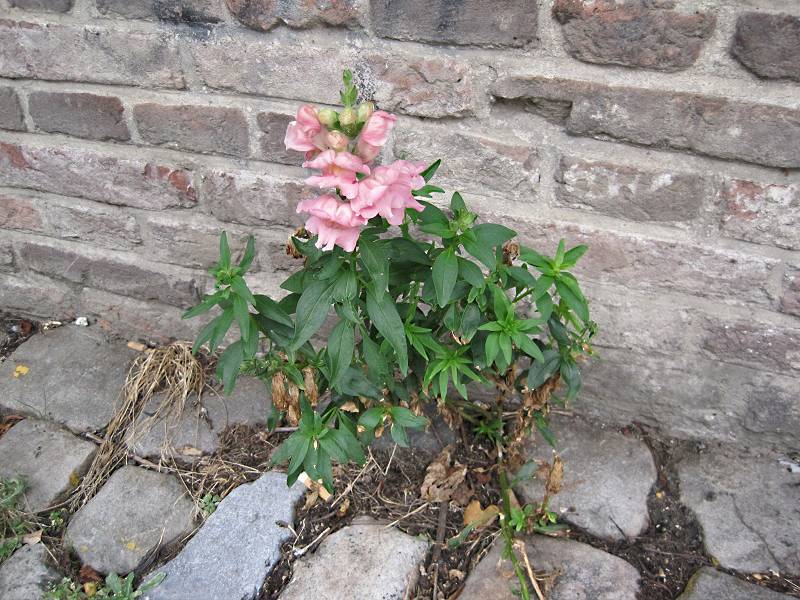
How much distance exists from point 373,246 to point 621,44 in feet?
2.31

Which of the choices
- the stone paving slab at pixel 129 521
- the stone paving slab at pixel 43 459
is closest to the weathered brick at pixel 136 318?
the stone paving slab at pixel 43 459

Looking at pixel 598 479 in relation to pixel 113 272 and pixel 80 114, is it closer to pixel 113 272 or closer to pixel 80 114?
pixel 113 272

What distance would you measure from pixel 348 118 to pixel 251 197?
0.78 m

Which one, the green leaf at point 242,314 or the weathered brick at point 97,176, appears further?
the weathered brick at point 97,176

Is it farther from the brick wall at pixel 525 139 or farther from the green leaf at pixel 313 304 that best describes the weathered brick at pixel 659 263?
the green leaf at pixel 313 304

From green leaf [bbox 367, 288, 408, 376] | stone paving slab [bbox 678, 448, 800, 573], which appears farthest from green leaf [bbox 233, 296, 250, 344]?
stone paving slab [bbox 678, 448, 800, 573]

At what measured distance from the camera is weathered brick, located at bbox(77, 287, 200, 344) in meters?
2.24

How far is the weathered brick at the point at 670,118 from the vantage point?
1.49 m

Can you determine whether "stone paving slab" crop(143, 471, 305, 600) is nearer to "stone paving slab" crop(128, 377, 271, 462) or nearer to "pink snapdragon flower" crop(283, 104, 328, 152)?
"stone paving slab" crop(128, 377, 271, 462)

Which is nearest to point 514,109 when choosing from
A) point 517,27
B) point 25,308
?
point 517,27

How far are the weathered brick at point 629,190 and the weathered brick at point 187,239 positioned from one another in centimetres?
92

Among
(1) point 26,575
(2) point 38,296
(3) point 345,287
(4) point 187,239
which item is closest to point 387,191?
(3) point 345,287

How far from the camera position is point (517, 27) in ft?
5.01

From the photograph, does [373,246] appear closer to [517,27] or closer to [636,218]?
[517,27]
